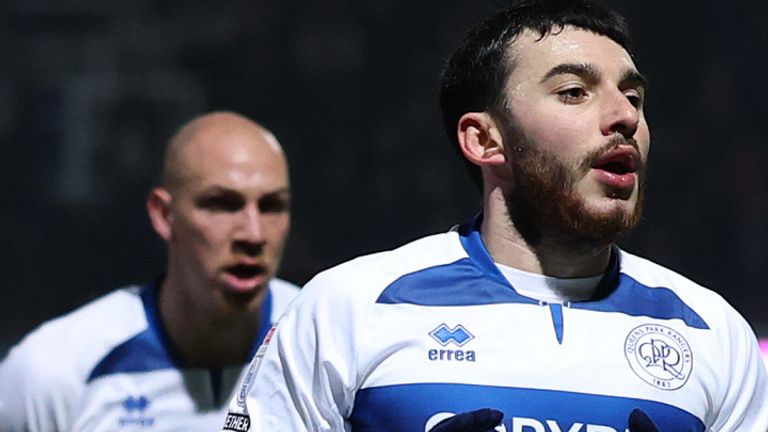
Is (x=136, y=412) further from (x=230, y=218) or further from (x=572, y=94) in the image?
(x=572, y=94)

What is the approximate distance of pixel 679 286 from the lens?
2.45 metres

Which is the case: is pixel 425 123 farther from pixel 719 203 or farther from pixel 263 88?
pixel 719 203

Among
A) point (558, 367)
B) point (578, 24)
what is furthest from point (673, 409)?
point (578, 24)

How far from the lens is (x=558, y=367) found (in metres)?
2.26

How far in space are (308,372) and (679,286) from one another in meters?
0.60

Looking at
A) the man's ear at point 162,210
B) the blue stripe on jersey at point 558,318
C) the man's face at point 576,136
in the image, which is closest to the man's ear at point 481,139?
the man's face at point 576,136

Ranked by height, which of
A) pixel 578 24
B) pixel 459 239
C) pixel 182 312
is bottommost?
pixel 182 312

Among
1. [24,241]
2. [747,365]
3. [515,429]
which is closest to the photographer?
[515,429]

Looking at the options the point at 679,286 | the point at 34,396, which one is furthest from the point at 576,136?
the point at 34,396

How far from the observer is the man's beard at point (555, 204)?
231cm

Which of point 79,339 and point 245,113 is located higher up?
point 245,113

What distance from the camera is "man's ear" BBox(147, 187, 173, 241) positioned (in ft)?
12.1

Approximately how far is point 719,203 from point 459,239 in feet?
8.69

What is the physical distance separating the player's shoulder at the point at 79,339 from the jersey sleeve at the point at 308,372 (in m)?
1.15
